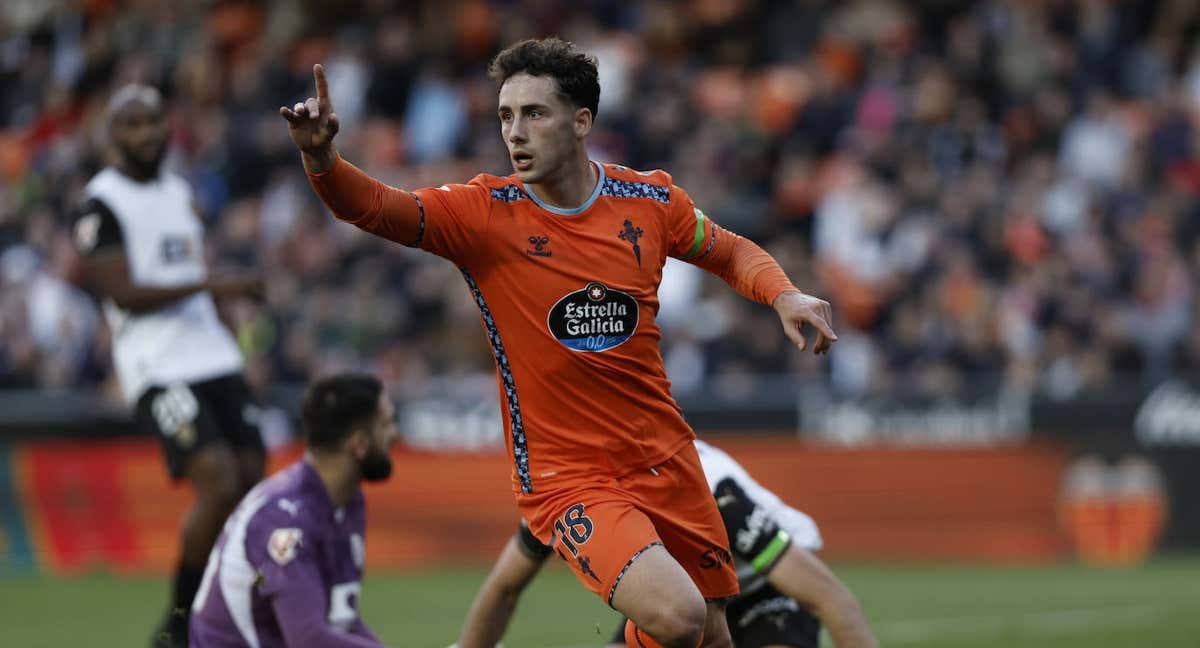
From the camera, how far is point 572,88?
6457mm

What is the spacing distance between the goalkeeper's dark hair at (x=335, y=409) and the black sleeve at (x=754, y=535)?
1.39 metres

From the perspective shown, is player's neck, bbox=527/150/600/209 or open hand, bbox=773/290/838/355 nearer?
open hand, bbox=773/290/838/355

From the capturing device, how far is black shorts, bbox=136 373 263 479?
344 inches

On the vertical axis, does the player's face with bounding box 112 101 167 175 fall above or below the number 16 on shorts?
above

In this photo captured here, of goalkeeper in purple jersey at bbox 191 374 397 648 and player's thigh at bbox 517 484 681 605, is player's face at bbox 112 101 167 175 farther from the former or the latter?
player's thigh at bbox 517 484 681 605

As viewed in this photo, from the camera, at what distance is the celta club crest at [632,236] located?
21.5 ft

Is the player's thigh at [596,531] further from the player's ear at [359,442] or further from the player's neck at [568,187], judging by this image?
the player's neck at [568,187]

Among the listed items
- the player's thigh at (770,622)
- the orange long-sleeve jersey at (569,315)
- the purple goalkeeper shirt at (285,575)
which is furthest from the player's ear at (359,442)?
the player's thigh at (770,622)

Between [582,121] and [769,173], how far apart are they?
12.6 meters

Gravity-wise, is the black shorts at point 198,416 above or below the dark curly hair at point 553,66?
below

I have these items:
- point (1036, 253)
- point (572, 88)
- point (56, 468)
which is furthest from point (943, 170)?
point (572, 88)

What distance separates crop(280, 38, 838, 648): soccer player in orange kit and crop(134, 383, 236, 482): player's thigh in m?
2.60

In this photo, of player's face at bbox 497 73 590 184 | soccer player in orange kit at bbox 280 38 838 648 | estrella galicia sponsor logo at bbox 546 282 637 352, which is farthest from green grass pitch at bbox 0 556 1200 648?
player's face at bbox 497 73 590 184

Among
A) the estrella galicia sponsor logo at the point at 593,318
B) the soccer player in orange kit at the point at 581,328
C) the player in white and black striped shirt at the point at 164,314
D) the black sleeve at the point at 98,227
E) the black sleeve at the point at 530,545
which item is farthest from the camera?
the black sleeve at the point at 98,227
